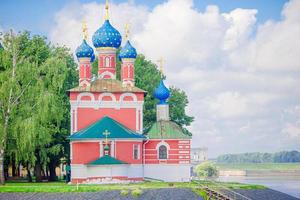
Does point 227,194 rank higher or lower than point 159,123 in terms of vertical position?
lower

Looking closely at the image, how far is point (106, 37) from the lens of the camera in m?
41.5

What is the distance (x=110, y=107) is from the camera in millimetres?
39469

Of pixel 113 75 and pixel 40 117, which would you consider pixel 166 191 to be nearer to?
pixel 40 117

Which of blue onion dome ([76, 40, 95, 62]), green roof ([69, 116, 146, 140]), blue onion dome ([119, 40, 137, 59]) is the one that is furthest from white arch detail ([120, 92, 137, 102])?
blue onion dome ([76, 40, 95, 62])

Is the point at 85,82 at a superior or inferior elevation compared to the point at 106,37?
inferior

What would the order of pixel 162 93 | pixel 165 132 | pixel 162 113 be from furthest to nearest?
1. pixel 162 93
2. pixel 162 113
3. pixel 165 132

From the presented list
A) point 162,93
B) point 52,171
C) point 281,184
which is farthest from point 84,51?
point 281,184

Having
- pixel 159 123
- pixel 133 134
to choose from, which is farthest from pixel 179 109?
pixel 133 134

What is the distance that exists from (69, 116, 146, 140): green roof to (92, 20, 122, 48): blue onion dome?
18.1ft

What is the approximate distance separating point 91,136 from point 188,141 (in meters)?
6.72

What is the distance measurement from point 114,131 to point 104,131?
60 centimetres

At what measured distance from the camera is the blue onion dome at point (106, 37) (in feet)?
136

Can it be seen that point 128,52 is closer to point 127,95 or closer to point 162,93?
point 127,95

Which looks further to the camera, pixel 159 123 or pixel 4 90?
pixel 159 123
